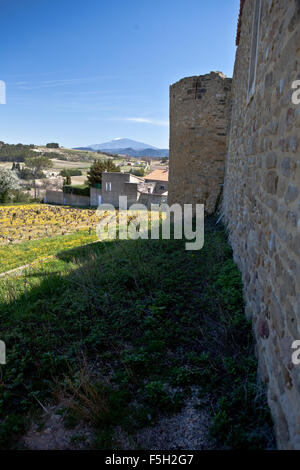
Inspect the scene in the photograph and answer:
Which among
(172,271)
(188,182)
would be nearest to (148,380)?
(172,271)

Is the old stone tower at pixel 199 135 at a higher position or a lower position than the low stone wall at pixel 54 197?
higher

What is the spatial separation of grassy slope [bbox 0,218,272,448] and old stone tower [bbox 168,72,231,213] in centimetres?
499

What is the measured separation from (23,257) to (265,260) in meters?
10.4

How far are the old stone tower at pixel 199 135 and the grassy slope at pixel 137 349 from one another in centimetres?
499

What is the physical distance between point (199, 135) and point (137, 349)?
809 cm

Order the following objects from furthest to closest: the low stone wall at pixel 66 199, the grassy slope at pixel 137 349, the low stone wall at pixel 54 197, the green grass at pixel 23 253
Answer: the low stone wall at pixel 54 197
the low stone wall at pixel 66 199
the green grass at pixel 23 253
the grassy slope at pixel 137 349

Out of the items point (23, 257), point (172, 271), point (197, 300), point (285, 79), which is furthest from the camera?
point (23, 257)

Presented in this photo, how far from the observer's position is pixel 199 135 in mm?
9609

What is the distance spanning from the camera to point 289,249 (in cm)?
178

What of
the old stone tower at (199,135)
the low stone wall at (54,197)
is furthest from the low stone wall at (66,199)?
the old stone tower at (199,135)

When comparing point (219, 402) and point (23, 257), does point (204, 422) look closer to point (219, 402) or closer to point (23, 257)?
point (219, 402)

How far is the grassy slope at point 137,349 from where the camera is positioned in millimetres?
2258

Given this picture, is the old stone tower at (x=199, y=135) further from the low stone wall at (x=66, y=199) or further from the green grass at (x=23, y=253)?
the low stone wall at (x=66, y=199)

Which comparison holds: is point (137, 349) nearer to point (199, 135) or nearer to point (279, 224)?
point (279, 224)
